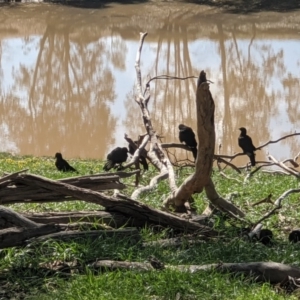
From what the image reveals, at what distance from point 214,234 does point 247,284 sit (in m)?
1.47

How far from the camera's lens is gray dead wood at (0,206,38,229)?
5301mm

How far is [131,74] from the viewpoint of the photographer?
2533 cm

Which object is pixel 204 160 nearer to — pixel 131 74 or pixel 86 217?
pixel 86 217

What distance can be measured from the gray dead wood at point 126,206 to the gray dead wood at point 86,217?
0.06m

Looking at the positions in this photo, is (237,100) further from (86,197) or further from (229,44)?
(86,197)

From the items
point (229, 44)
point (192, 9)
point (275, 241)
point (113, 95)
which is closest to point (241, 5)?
point (192, 9)

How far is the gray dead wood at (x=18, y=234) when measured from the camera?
5090mm

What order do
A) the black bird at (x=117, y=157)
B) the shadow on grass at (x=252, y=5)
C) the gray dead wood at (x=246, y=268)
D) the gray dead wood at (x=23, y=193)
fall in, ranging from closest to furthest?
the gray dead wood at (x=246, y=268) < the gray dead wood at (x=23, y=193) < the black bird at (x=117, y=157) < the shadow on grass at (x=252, y=5)

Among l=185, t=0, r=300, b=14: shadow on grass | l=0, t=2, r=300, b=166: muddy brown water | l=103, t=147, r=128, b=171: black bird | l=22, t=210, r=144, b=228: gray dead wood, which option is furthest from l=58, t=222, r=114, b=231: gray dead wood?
l=185, t=0, r=300, b=14: shadow on grass

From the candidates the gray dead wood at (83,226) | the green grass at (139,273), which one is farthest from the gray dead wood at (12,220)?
the gray dead wood at (83,226)

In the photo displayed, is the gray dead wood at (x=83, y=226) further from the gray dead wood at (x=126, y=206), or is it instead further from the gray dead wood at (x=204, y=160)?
the gray dead wood at (x=204, y=160)

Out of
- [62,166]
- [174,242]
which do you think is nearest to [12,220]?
[174,242]

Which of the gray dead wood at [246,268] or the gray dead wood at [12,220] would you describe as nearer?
the gray dead wood at [246,268]

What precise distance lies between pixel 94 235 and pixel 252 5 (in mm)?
37492
